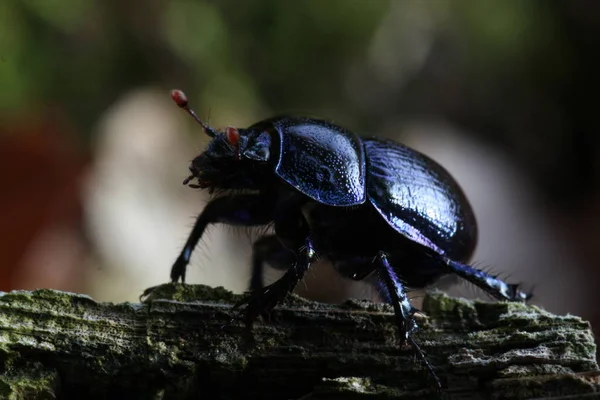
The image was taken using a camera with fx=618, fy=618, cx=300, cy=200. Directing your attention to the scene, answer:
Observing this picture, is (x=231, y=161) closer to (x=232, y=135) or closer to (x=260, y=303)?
(x=232, y=135)

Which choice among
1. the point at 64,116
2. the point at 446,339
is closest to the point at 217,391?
the point at 446,339

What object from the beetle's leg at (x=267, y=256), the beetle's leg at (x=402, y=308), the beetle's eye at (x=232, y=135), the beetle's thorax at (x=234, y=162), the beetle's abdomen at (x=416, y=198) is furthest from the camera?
the beetle's leg at (x=267, y=256)

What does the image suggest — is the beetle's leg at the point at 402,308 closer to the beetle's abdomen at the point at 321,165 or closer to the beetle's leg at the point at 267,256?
the beetle's abdomen at the point at 321,165

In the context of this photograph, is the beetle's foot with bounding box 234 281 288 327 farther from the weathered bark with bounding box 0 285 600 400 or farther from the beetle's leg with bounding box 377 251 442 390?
the beetle's leg with bounding box 377 251 442 390

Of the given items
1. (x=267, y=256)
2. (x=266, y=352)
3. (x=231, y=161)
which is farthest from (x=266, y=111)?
(x=266, y=352)

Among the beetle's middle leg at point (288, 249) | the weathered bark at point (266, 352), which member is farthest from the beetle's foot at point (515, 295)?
the beetle's middle leg at point (288, 249)
